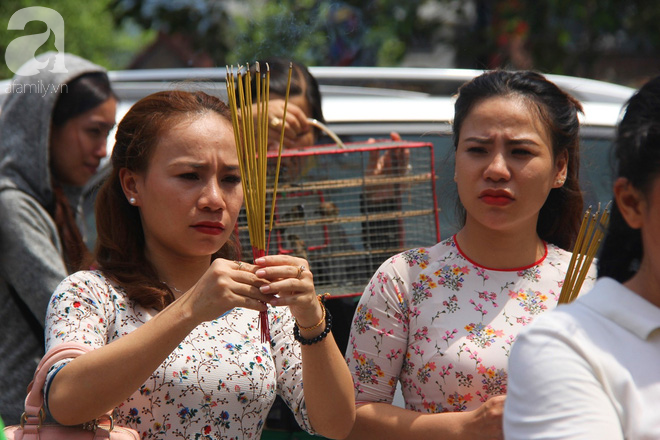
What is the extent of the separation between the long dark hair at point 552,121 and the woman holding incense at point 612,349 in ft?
2.95

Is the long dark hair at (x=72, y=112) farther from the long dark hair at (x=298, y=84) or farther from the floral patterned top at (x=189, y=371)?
the floral patterned top at (x=189, y=371)

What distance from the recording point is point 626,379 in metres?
1.39

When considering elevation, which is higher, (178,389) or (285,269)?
(285,269)

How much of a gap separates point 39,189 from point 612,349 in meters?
2.34

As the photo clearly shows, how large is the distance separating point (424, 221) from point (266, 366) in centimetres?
Answer: 97

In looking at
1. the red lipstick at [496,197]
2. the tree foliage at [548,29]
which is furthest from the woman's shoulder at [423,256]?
the tree foliage at [548,29]

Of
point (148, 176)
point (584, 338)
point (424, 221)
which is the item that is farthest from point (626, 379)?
point (424, 221)

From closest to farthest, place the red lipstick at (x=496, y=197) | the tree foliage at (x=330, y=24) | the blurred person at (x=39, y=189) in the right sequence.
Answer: the red lipstick at (x=496, y=197)
the blurred person at (x=39, y=189)
the tree foliage at (x=330, y=24)

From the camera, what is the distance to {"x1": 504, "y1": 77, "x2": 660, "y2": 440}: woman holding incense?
4.47 ft

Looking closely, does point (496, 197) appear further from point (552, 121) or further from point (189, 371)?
point (189, 371)

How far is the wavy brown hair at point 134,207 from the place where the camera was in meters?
2.25

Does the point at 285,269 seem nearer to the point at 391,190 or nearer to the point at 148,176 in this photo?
the point at 148,176

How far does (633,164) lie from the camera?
151cm

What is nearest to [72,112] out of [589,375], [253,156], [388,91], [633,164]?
[253,156]
